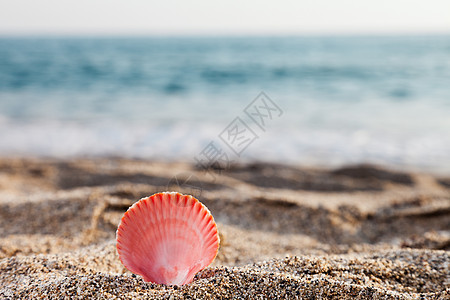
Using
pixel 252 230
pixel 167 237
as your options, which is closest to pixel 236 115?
pixel 252 230

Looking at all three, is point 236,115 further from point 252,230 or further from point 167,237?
point 167,237

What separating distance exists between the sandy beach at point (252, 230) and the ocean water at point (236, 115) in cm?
72

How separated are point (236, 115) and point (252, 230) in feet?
16.4

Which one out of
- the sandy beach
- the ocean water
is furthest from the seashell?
the ocean water

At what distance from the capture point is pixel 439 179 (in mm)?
3830

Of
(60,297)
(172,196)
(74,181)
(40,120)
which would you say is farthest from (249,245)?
(40,120)

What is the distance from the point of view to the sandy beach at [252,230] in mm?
1191

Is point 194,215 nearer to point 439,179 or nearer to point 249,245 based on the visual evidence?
point 249,245

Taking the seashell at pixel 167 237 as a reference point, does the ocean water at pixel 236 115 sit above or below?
below

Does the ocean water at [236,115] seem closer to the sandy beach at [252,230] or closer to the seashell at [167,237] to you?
the sandy beach at [252,230]

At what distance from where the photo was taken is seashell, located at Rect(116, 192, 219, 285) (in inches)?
46.6

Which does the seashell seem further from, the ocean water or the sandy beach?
the ocean water

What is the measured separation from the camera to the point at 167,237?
1197 mm

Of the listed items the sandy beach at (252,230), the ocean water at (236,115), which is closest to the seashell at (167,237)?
the sandy beach at (252,230)
